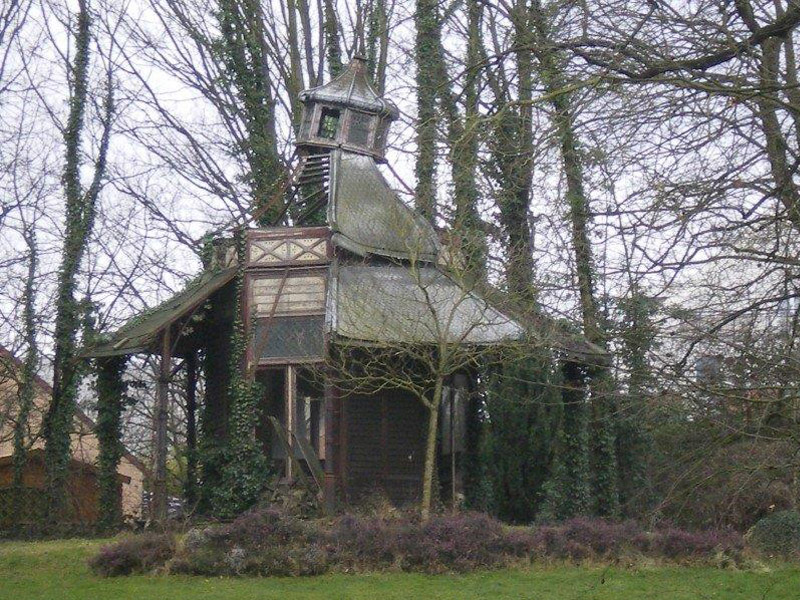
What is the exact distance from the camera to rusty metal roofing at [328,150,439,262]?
21.7 metres

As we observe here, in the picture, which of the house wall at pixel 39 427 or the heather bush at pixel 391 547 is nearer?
the heather bush at pixel 391 547

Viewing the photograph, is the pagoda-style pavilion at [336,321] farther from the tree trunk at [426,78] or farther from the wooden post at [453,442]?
the tree trunk at [426,78]

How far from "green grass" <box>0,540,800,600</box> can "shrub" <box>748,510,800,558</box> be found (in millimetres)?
1230

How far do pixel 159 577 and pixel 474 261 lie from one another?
24.0ft

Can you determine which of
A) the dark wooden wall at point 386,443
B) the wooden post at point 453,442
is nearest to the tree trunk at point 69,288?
the dark wooden wall at point 386,443

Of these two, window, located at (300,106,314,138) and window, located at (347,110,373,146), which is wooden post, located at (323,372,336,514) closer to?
window, located at (347,110,373,146)

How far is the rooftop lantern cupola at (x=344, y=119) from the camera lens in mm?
25344

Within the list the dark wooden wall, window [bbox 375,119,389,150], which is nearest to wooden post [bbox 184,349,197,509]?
the dark wooden wall

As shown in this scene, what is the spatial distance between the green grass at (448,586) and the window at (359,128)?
12.2 m

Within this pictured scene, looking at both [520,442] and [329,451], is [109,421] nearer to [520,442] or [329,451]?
[329,451]

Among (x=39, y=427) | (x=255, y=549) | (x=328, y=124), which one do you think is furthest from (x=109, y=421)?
(x=255, y=549)

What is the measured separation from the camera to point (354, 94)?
84.0ft

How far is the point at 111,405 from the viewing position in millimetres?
23125

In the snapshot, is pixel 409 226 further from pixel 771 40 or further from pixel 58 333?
pixel 771 40
